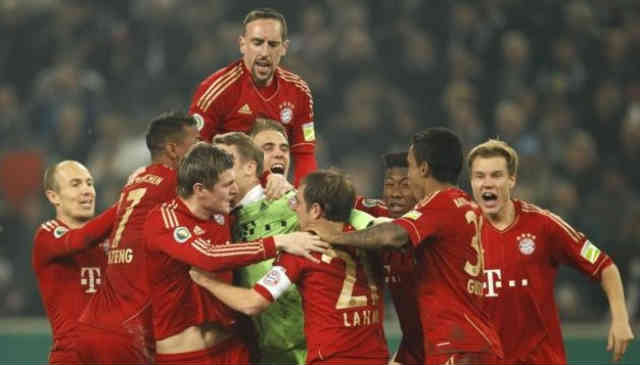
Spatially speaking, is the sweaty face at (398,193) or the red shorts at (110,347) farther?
the sweaty face at (398,193)

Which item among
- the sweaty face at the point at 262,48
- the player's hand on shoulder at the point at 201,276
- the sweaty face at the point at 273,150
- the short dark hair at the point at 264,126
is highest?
the sweaty face at the point at 262,48

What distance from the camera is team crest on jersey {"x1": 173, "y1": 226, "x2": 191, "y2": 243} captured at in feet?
15.5

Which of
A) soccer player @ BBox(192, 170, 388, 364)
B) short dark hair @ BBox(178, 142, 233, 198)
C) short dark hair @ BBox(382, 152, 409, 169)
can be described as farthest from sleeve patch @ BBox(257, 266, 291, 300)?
short dark hair @ BBox(382, 152, 409, 169)

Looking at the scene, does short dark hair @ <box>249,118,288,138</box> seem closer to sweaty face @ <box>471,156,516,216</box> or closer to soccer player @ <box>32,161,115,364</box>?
soccer player @ <box>32,161,115,364</box>

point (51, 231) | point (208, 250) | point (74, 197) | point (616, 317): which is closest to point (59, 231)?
point (51, 231)

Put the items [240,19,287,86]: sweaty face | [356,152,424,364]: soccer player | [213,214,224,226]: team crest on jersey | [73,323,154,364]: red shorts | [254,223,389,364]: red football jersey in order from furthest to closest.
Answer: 1. [240,19,287,86]: sweaty face
2. [356,152,424,364]: soccer player
3. [73,323,154,364]: red shorts
4. [213,214,224,226]: team crest on jersey
5. [254,223,389,364]: red football jersey

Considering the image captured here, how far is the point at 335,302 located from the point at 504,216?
1.43 meters

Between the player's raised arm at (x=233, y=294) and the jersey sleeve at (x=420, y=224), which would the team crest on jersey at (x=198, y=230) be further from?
the jersey sleeve at (x=420, y=224)

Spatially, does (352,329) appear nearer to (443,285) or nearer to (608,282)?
(443,285)

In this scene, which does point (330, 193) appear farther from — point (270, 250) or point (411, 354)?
point (411, 354)

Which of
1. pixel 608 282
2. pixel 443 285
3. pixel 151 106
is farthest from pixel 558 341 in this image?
pixel 151 106

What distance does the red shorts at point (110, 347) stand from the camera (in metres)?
5.09

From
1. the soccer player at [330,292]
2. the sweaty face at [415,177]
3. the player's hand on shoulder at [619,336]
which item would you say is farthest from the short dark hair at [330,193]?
the player's hand on shoulder at [619,336]

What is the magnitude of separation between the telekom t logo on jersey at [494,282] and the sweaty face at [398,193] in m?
0.52
